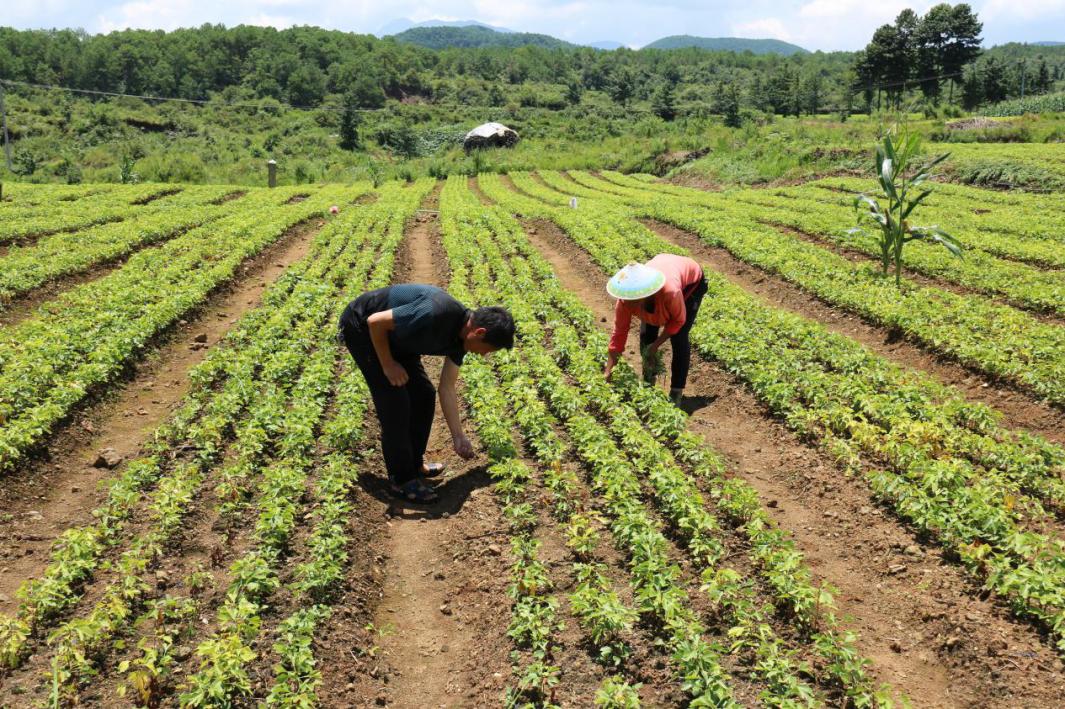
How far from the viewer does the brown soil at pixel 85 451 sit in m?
5.56

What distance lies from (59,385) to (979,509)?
907cm

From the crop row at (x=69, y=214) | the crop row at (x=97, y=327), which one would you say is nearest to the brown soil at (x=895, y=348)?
the crop row at (x=97, y=327)

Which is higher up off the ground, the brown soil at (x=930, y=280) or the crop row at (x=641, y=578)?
the brown soil at (x=930, y=280)

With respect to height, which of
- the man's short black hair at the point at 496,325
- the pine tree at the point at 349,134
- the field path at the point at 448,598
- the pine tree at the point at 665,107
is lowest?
the field path at the point at 448,598

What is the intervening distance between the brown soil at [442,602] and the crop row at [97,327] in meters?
3.78

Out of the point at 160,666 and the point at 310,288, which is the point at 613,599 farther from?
the point at 310,288

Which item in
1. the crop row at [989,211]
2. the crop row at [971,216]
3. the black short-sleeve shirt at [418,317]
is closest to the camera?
the black short-sleeve shirt at [418,317]

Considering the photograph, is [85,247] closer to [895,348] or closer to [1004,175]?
[895,348]

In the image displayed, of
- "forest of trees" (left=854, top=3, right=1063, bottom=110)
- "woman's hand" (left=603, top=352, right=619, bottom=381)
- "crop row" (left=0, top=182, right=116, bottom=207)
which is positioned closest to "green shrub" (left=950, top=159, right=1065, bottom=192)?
"woman's hand" (left=603, top=352, right=619, bottom=381)

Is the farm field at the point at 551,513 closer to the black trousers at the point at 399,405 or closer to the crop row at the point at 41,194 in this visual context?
the black trousers at the point at 399,405

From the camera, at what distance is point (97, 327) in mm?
9984

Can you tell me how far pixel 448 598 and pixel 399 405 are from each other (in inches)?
64.9

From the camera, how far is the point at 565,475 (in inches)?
241

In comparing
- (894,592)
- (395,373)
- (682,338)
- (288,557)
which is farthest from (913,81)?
(288,557)
